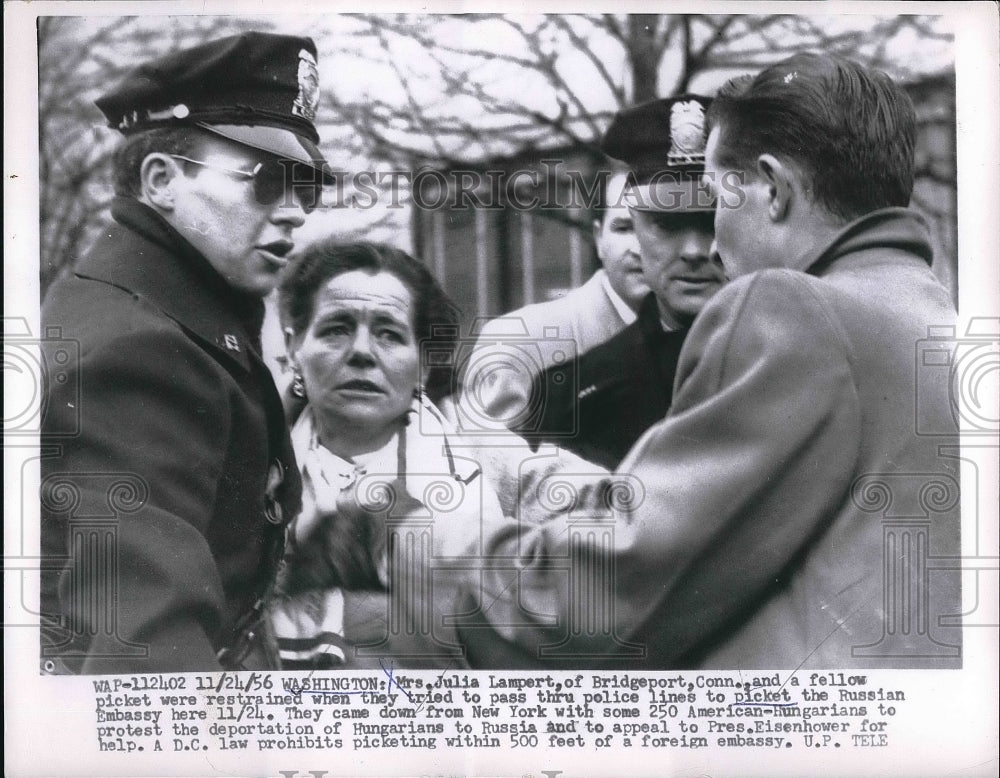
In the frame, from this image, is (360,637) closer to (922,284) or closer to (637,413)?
(637,413)

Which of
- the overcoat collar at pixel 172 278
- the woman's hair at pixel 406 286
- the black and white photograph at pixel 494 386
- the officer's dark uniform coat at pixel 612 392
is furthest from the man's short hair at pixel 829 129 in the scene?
the overcoat collar at pixel 172 278

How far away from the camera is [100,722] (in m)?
3.12

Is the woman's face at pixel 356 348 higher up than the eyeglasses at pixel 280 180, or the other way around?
the eyeglasses at pixel 280 180

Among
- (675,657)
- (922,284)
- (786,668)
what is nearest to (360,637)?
(675,657)

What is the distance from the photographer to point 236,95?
3.17 m

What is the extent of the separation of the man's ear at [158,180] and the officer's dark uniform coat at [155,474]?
18cm

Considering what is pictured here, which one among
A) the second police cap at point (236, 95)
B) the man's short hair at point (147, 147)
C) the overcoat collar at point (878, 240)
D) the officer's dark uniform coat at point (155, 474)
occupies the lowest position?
the officer's dark uniform coat at point (155, 474)

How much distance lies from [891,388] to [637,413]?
2.74 ft

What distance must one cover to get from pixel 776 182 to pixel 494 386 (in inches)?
45.8

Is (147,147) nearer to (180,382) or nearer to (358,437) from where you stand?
(180,382)

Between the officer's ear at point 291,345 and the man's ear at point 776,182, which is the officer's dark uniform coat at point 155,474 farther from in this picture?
the man's ear at point 776,182

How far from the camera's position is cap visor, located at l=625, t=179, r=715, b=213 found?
315 centimetres

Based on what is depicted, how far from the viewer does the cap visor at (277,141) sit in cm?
317

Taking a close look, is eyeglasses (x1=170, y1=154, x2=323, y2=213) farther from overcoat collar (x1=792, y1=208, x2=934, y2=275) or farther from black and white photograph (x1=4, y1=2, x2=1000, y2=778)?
overcoat collar (x1=792, y1=208, x2=934, y2=275)
